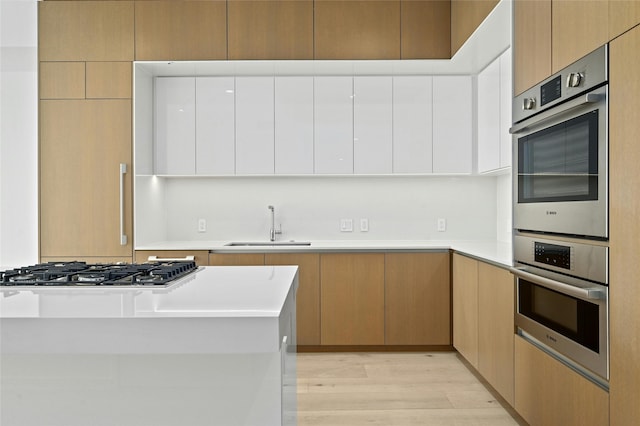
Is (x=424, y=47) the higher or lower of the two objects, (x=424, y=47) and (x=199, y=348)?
the higher

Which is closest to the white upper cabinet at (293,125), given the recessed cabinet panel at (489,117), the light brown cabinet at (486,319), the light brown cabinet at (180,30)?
the light brown cabinet at (180,30)

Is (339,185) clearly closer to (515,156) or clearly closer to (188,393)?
(515,156)

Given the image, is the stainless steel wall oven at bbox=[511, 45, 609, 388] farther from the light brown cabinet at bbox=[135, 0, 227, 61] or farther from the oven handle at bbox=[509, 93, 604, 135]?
the light brown cabinet at bbox=[135, 0, 227, 61]

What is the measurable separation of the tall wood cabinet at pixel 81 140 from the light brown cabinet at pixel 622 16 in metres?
3.25

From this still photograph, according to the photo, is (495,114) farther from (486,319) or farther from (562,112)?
(562,112)

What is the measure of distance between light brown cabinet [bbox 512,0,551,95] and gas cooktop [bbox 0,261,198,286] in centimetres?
179

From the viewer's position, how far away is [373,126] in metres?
4.09

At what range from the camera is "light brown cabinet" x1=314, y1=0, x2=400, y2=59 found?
12.5 ft

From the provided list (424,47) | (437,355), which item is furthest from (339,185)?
(437,355)

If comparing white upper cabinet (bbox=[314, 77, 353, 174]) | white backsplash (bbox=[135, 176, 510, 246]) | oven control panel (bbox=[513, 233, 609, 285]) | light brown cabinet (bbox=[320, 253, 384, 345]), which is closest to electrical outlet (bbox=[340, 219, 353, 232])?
white backsplash (bbox=[135, 176, 510, 246])

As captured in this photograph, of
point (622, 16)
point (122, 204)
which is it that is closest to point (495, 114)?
point (622, 16)

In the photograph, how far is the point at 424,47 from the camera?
380cm

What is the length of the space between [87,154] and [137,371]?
2769mm

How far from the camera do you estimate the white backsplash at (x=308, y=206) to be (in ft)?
14.4
